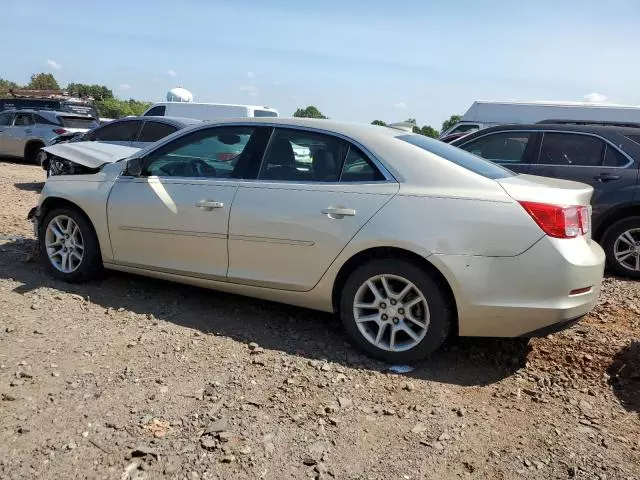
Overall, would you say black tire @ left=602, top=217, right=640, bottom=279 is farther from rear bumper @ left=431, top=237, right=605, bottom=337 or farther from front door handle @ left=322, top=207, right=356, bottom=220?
front door handle @ left=322, top=207, right=356, bottom=220

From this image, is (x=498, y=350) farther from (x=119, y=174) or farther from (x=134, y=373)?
(x=119, y=174)

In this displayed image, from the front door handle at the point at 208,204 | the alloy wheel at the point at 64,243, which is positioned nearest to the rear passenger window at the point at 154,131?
the alloy wheel at the point at 64,243

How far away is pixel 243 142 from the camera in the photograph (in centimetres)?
434

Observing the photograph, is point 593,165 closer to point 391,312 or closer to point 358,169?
point 358,169

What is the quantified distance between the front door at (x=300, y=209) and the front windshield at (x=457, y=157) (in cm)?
42

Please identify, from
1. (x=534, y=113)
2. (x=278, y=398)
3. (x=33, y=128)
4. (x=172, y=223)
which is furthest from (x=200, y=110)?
(x=278, y=398)

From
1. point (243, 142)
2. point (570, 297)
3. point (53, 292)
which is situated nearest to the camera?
point (570, 297)

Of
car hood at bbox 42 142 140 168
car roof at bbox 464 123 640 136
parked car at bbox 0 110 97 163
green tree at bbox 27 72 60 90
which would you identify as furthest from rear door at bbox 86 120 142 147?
green tree at bbox 27 72 60 90

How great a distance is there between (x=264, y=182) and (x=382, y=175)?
0.87 meters

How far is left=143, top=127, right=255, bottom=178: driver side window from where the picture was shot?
4.32 m

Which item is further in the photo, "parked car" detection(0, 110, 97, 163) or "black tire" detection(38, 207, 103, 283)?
"parked car" detection(0, 110, 97, 163)

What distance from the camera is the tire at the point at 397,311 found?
11.6 feet

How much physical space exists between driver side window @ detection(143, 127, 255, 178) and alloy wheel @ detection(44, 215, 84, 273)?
3.00ft

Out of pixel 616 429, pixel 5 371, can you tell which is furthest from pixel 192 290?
pixel 616 429
